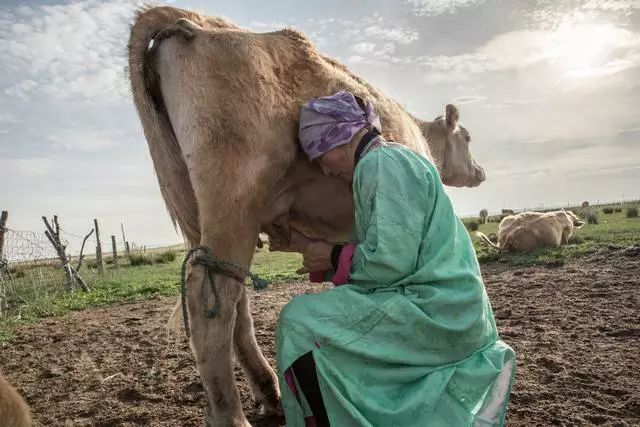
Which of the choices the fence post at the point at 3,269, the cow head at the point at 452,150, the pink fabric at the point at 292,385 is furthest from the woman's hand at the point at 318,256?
the fence post at the point at 3,269

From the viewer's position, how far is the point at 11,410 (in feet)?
5.98

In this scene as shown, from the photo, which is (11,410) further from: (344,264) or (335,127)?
Answer: (335,127)

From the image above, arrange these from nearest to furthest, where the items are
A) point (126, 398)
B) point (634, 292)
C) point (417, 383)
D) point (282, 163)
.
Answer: point (417, 383), point (282, 163), point (126, 398), point (634, 292)

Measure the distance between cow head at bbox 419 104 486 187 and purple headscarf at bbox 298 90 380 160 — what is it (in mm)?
4185

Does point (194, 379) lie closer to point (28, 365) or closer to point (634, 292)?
point (28, 365)

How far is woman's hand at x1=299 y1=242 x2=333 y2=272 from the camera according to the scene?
271cm

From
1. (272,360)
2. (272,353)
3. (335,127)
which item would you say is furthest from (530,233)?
(335,127)

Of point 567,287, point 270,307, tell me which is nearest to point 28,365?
point 270,307

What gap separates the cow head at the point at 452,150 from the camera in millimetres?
6996

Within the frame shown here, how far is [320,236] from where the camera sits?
3863 millimetres

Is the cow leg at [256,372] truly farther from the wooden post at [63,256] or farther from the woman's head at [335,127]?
the wooden post at [63,256]

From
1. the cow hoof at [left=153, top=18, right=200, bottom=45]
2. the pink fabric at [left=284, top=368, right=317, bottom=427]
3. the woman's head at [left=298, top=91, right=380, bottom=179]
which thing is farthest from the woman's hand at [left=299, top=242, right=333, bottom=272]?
the cow hoof at [left=153, top=18, right=200, bottom=45]

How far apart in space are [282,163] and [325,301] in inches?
41.2

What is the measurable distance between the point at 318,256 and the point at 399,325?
595 mm
